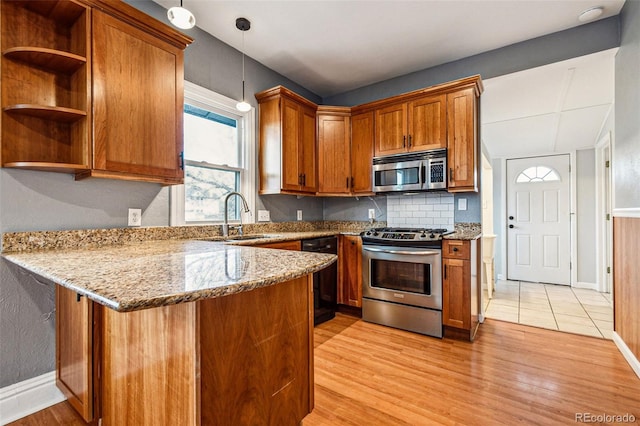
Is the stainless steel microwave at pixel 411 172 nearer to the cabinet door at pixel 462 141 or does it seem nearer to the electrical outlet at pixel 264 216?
the cabinet door at pixel 462 141

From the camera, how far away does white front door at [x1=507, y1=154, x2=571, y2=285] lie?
4.78 metres

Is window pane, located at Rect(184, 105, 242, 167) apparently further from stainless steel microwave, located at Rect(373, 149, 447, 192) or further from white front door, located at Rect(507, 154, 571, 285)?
white front door, located at Rect(507, 154, 571, 285)

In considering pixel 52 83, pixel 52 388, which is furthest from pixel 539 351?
pixel 52 83

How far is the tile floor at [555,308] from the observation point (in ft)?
9.71

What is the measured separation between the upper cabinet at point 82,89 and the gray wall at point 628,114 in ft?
10.6

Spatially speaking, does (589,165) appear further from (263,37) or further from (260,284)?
(260,284)

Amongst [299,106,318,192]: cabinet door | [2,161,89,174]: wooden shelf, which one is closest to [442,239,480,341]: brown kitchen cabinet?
[299,106,318,192]: cabinet door

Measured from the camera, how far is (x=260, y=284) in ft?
2.74

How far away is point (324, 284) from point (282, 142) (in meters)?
1.54

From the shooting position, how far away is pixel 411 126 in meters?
3.11

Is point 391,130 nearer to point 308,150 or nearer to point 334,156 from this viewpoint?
point 334,156

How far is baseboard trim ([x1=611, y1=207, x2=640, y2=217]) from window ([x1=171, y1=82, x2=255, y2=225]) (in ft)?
10.0

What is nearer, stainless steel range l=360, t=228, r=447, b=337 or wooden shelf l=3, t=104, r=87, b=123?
wooden shelf l=3, t=104, r=87, b=123

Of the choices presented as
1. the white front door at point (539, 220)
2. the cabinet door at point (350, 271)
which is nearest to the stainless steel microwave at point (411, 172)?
the cabinet door at point (350, 271)
